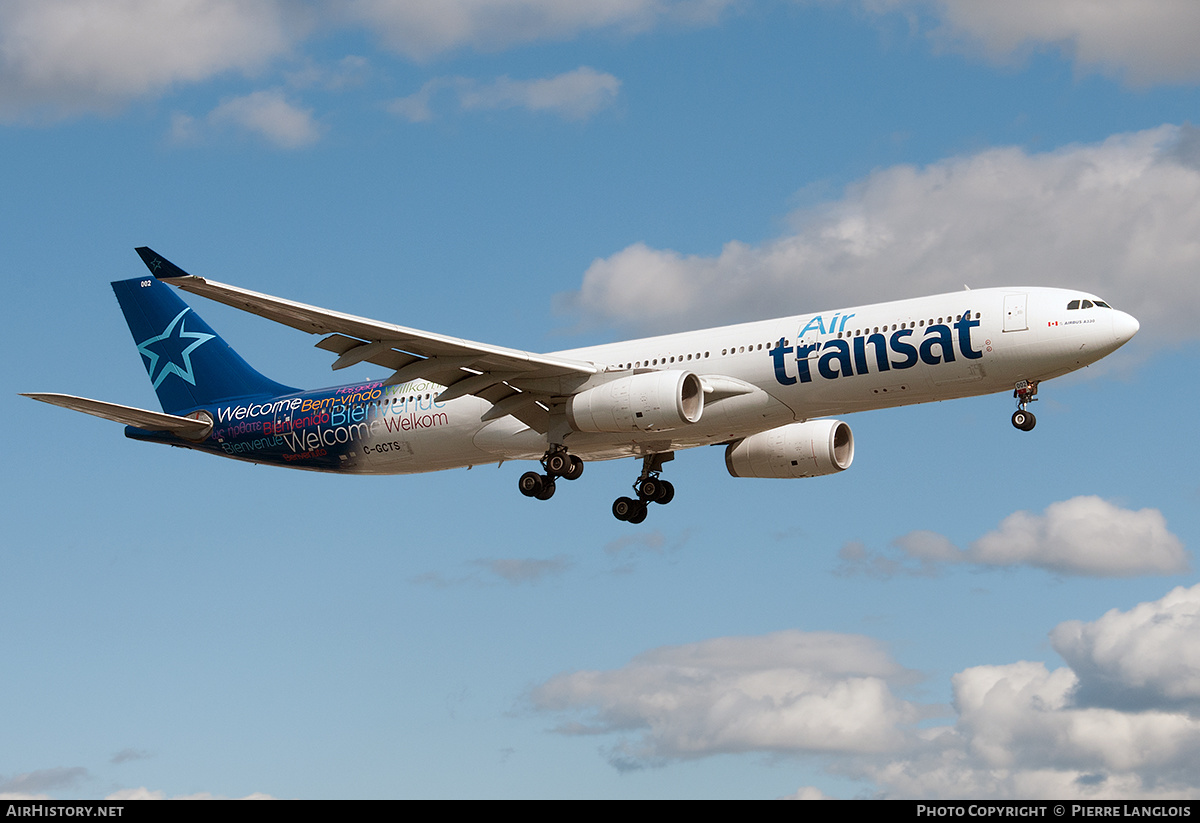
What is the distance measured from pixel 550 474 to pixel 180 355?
49.3 feet

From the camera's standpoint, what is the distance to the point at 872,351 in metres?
33.7

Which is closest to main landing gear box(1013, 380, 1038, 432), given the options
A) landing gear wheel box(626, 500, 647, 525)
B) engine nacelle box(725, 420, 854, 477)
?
engine nacelle box(725, 420, 854, 477)

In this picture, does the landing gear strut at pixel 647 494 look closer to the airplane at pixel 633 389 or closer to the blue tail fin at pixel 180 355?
the airplane at pixel 633 389

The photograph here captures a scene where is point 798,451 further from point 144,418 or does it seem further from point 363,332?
point 144,418

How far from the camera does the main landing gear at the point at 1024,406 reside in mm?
33812

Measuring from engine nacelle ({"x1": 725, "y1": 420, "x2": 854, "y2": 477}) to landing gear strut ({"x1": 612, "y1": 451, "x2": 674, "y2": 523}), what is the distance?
88.6 inches

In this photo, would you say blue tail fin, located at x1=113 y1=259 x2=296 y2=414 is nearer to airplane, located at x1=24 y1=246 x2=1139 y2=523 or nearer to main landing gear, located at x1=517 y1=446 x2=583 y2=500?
airplane, located at x1=24 y1=246 x2=1139 y2=523

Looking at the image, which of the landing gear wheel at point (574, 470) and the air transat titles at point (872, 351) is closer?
the air transat titles at point (872, 351)

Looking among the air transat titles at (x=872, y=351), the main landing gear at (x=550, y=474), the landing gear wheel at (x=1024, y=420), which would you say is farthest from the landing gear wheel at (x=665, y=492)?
the landing gear wheel at (x=1024, y=420)

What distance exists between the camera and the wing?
1235 inches

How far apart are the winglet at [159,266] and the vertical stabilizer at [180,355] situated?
12.2 m

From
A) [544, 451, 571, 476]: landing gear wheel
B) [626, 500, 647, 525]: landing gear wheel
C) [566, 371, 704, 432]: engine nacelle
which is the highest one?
[566, 371, 704, 432]: engine nacelle
